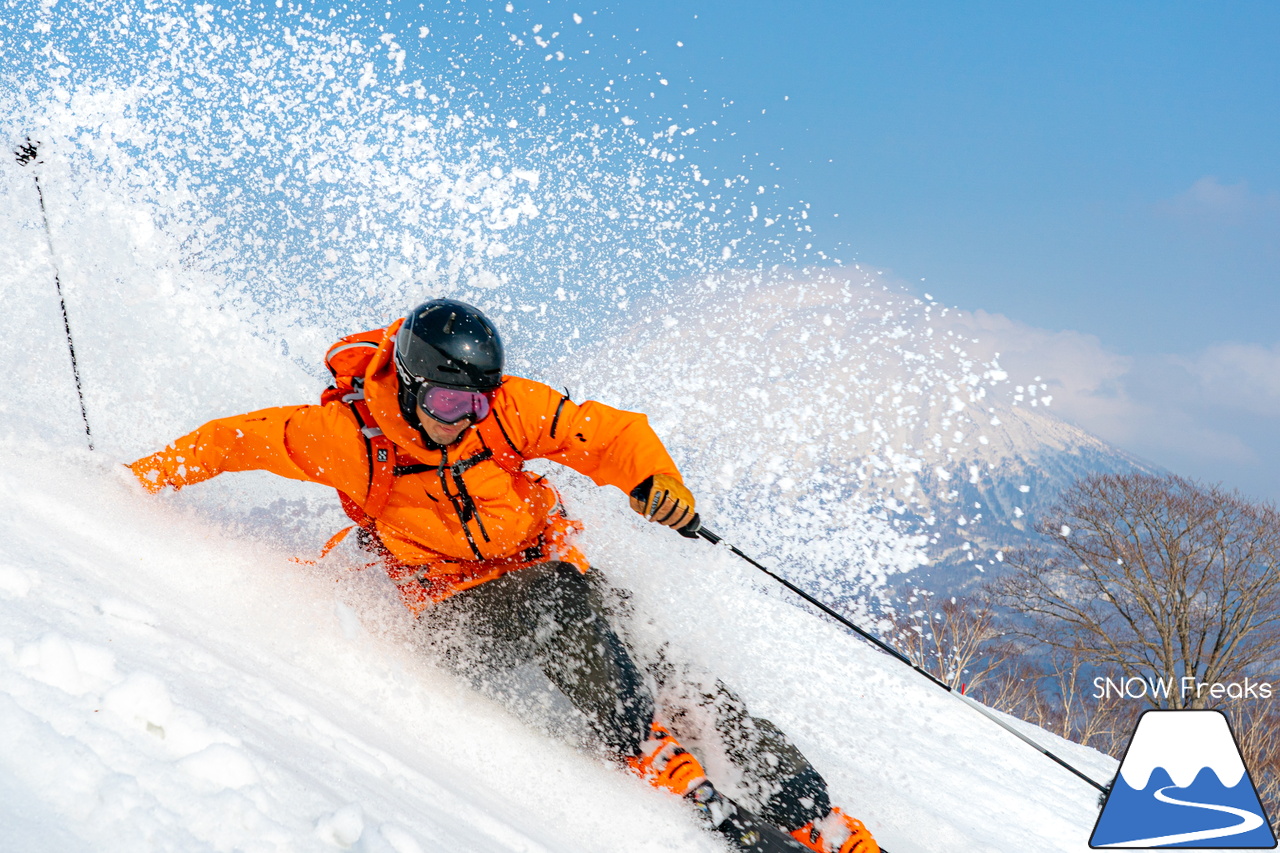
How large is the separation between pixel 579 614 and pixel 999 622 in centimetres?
1947

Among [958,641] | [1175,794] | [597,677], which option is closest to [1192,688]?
[958,641]

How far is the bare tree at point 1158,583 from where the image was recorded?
634 inches

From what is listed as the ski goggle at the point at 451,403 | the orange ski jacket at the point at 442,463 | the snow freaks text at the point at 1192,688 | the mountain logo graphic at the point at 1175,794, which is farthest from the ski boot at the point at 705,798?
the snow freaks text at the point at 1192,688

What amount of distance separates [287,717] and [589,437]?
5.57 ft

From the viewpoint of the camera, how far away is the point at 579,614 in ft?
10.1

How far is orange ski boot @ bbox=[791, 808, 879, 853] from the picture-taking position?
291 centimetres

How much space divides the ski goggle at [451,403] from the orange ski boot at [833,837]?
2122 mm

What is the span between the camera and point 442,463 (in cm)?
315

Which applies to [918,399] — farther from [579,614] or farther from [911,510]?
[579,614]

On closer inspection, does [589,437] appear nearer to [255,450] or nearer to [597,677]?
[597,677]

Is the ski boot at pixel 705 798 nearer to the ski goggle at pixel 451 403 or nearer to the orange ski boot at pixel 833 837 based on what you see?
the orange ski boot at pixel 833 837

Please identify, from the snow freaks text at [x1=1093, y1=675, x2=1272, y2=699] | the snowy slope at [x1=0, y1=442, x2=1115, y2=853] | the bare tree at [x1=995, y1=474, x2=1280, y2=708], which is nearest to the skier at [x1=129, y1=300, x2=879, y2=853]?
the snowy slope at [x1=0, y1=442, x2=1115, y2=853]

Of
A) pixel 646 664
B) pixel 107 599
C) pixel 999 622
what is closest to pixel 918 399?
pixel 646 664

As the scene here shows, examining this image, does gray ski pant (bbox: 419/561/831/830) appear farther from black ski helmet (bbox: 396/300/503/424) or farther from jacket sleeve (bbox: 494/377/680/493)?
black ski helmet (bbox: 396/300/503/424)
